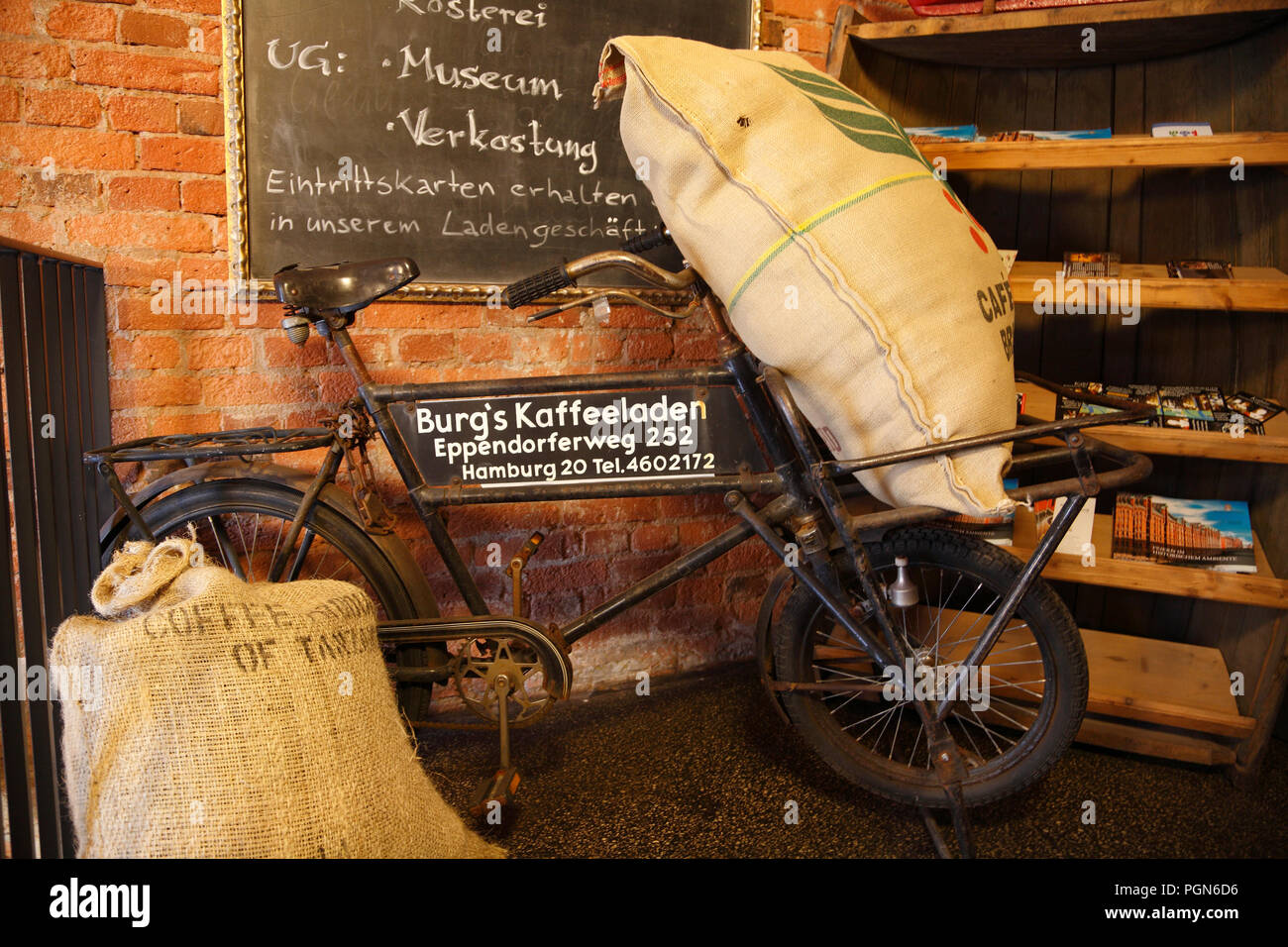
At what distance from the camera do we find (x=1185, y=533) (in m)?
1.99

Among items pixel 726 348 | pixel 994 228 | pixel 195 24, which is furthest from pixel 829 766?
pixel 195 24

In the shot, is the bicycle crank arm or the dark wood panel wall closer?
the bicycle crank arm

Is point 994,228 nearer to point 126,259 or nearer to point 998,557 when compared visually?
point 998,557

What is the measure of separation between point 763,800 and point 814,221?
121 cm

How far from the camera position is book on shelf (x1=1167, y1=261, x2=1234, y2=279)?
6.23 feet

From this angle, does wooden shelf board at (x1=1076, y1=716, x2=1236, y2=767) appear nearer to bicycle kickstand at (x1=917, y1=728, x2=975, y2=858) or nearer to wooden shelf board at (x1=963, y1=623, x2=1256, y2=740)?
wooden shelf board at (x1=963, y1=623, x2=1256, y2=740)

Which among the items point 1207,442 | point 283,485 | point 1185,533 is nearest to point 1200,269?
point 1207,442

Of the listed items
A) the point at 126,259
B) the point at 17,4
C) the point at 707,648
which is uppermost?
the point at 17,4

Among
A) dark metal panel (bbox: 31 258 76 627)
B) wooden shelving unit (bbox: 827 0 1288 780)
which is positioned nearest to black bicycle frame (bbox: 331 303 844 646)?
dark metal panel (bbox: 31 258 76 627)

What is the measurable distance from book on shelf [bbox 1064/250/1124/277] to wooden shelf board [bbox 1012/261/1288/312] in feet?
0.09

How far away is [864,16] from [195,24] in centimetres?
162

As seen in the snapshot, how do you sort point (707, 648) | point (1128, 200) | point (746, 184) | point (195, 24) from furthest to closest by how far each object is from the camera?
point (707, 648)
point (1128, 200)
point (195, 24)
point (746, 184)
